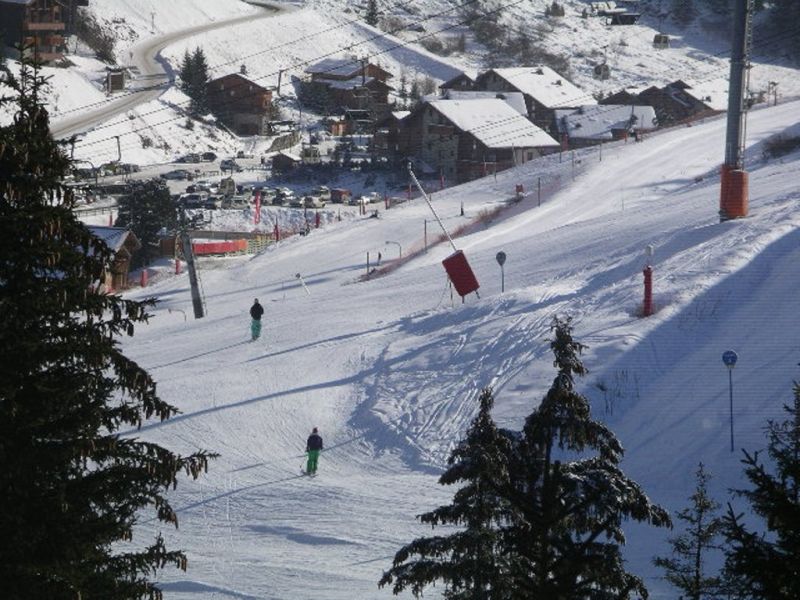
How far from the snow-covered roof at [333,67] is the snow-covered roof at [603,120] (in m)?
17.8

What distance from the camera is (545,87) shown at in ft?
238

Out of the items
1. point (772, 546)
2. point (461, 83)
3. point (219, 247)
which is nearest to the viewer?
point (772, 546)

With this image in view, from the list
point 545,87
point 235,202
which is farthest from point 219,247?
point 545,87

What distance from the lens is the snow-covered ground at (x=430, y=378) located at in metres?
15.2

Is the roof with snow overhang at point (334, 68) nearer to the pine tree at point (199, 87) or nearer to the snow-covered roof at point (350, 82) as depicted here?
the snow-covered roof at point (350, 82)

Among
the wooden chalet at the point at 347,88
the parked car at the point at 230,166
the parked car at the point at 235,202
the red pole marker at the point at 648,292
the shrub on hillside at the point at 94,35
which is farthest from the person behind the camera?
the wooden chalet at the point at 347,88

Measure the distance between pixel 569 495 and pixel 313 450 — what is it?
9.60 meters

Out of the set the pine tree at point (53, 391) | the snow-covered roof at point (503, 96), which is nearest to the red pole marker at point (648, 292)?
the pine tree at point (53, 391)

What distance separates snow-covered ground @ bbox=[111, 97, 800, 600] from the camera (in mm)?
A: 15227

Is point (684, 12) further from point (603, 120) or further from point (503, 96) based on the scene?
point (603, 120)

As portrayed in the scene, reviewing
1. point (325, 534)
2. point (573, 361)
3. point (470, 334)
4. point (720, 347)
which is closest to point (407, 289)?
point (470, 334)

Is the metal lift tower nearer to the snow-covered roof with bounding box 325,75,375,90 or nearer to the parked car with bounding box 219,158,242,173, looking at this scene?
the parked car with bounding box 219,158,242,173

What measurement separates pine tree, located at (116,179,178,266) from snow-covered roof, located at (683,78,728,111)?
31838 millimetres

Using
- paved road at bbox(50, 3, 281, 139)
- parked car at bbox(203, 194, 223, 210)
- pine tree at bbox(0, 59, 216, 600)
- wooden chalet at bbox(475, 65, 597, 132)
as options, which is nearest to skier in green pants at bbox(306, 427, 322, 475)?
pine tree at bbox(0, 59, 216, 600)
